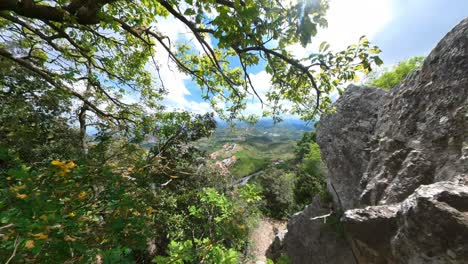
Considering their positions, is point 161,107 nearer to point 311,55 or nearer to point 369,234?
point 311,55

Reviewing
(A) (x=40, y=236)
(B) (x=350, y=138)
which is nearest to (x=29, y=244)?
(A) (x=40, y=236)

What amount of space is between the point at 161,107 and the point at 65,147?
3.87m

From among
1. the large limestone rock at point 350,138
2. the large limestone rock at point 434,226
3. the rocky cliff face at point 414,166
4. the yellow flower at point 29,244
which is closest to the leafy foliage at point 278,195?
the rocky cliff face at point 414,166

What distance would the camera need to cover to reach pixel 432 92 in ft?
19.2

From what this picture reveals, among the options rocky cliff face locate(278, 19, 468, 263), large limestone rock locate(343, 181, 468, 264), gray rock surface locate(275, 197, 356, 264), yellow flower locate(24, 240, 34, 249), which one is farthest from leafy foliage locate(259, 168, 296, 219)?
yellow flower locate(24, 240, 34, 249)

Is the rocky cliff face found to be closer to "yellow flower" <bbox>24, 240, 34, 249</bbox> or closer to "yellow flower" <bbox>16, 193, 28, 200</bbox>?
"yellow flower" <bbox>24, 240, 34, 249</bbox>

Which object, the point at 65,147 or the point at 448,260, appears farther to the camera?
the point at 65,147

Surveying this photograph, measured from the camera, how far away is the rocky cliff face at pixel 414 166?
3.26 meters

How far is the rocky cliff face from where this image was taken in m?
3.26

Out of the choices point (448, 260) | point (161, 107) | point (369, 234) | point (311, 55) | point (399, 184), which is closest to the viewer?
point (311, 55)

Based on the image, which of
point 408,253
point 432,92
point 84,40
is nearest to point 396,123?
point 432,92

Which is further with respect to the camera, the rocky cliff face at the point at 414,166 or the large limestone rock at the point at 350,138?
the large limestone rock at the point at 350,138

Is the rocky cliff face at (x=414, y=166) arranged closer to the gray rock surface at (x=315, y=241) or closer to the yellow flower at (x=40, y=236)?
the gray rock surface at (x=315, y=241)

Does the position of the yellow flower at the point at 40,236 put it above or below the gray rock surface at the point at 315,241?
above
